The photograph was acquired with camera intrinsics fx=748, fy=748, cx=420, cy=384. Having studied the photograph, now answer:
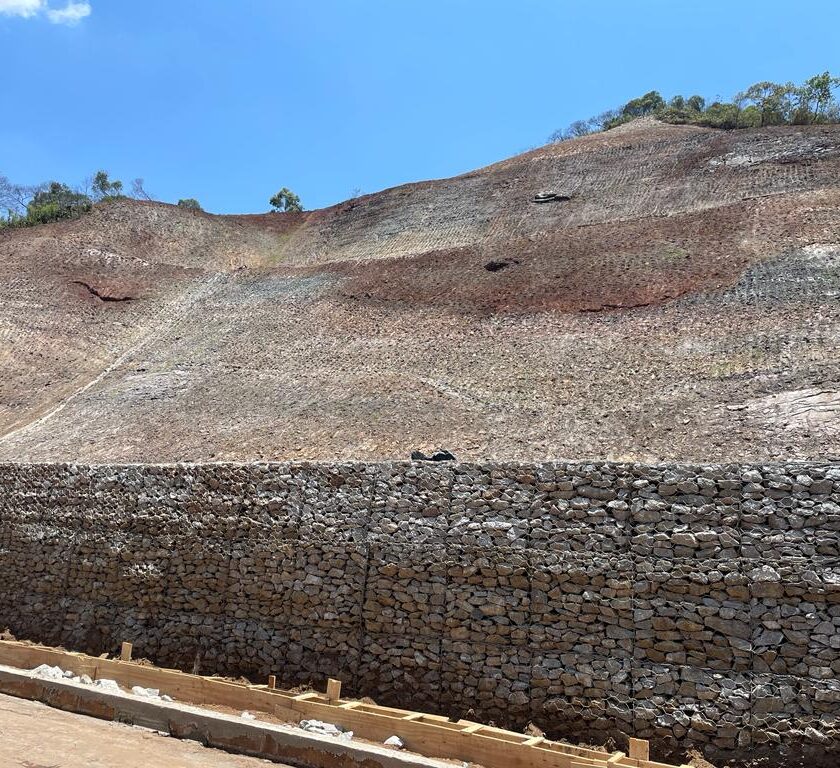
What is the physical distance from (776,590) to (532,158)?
37.2 meters

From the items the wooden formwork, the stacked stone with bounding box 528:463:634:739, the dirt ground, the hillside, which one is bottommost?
the dirt ground

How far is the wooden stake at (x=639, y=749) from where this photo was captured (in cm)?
763

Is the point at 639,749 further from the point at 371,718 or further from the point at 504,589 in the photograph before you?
the point at 371,718

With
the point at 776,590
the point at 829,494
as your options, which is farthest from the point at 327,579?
the point at 829,494

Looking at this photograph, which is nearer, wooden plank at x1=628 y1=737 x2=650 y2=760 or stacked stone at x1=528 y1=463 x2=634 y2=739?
wooden plank at x1=628 y1=737 x2=650 y2=760

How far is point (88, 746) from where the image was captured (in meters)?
7.87

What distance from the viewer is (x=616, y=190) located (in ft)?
112

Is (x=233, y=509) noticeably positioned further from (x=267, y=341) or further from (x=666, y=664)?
(x=267, y=341)

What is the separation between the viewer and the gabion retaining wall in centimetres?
800

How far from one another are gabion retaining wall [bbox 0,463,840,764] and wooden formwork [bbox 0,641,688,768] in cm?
57

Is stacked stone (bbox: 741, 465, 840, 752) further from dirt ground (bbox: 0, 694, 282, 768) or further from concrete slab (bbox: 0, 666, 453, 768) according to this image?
dirt ground (bbox: 0, 694, 282, 768)

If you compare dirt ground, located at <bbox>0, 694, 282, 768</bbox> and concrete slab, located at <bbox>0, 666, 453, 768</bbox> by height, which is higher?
concrete slab, located at <bbox>0, 666, 453, 768</bbox>

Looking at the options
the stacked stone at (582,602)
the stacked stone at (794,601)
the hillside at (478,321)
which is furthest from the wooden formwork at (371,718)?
the hillside at (478,321)

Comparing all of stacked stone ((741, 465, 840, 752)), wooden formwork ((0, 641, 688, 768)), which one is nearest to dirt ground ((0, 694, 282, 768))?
wooden formwork ((0, 641, 688, 768))
